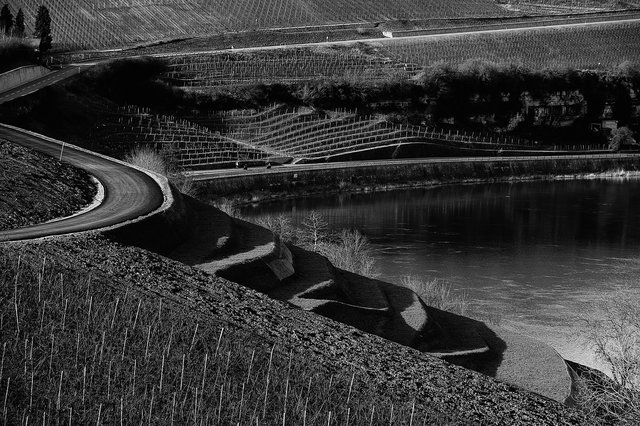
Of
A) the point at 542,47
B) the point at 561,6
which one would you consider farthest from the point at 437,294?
the point at 561,6

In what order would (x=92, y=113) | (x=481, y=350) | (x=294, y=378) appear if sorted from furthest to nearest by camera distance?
(x=92, y=113)
(x=481, y=350)
(x=294, y=378)

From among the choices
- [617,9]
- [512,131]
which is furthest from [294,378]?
[617,9]

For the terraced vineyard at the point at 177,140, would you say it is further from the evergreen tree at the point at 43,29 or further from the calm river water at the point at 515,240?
the evergreen tree at the point at 43,29

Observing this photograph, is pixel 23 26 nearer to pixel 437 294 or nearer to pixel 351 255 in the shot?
pixel 351 255

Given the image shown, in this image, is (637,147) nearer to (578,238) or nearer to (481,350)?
(578,238)

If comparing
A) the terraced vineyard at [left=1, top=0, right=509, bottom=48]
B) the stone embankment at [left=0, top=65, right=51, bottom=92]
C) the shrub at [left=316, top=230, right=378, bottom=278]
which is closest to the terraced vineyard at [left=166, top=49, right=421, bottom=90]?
the terraced vineyard at [left=1, top=0, right=509, bottom=48]
